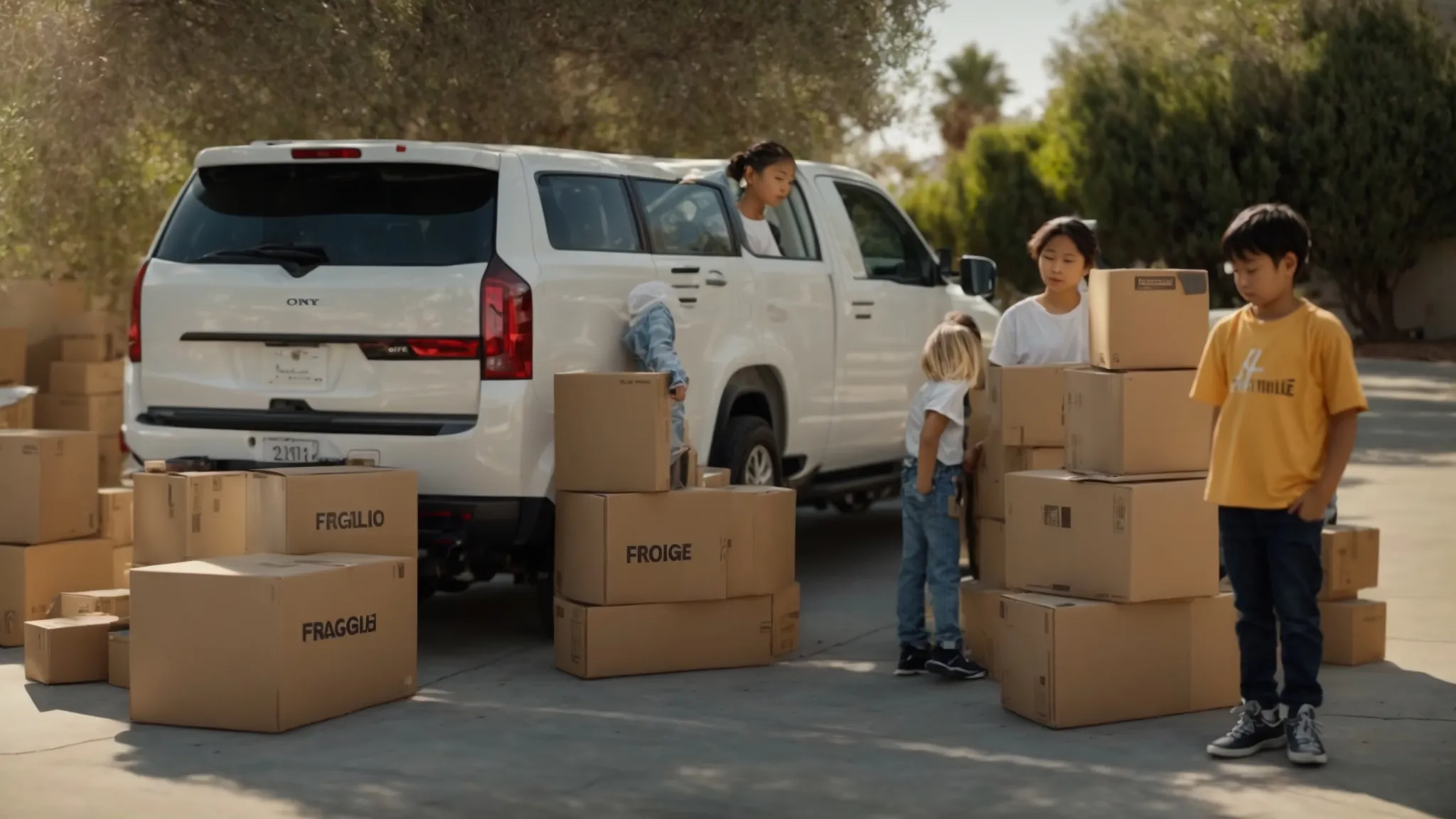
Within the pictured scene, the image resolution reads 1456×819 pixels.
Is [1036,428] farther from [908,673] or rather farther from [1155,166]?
[1155,166]

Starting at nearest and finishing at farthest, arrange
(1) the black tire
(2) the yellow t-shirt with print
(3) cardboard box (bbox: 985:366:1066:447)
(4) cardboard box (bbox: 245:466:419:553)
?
(2) the yellow t-shirt with print, (4) cardboard box (bbox: 245:466:419:553), (3) cardboard box (bbox: 985:366:1066:447), (1) the black tire

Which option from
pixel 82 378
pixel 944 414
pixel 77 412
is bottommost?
pixel 77 412

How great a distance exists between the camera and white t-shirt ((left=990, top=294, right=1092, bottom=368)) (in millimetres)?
7828

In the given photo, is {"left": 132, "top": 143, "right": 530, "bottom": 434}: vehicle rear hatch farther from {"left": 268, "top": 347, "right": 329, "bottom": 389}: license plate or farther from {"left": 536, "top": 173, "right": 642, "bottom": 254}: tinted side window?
{"left": 536, "top": 173, "right": 642, "bottom": 254}: tinted side window

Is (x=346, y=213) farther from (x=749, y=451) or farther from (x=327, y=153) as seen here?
(x=749, y=451)

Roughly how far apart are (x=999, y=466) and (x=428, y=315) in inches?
93.3

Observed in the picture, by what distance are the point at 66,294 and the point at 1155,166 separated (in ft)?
63.7

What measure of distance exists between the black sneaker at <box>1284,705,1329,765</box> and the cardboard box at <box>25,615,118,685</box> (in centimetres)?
446

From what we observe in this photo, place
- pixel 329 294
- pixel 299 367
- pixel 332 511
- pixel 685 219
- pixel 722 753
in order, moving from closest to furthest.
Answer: pixel 722 753, pixel 332 511, pixel 329 294, pixel 299 367, pixel 685 219

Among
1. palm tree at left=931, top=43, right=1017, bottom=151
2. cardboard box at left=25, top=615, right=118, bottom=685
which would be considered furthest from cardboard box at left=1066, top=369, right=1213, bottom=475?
palm tree at left=931, top=43, right=1017, bottom=151

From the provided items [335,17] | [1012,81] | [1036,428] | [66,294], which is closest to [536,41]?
[335,17]

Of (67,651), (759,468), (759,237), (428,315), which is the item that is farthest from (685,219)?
(67,651)

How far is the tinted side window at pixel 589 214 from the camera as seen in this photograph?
7992 mm

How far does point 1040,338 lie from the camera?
784 centimetres
